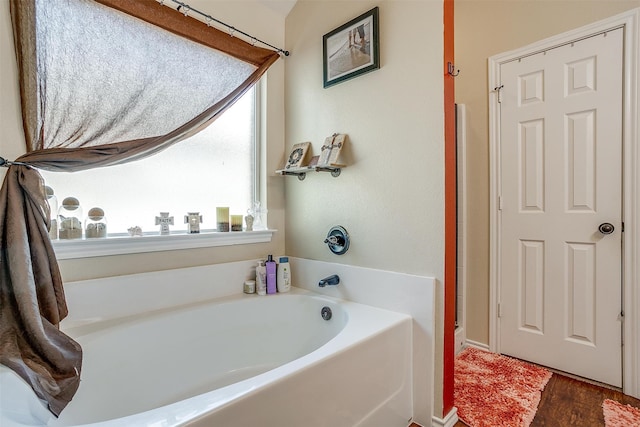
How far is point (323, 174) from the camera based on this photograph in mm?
1884

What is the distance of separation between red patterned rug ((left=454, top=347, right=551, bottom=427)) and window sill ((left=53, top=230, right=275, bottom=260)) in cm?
147

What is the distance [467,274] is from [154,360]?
205cm

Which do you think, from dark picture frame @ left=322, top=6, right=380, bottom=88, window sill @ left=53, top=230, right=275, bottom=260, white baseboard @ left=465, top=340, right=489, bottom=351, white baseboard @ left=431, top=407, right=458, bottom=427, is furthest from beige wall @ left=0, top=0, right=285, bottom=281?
white baseboard @ left=465, top=340, right=489, bottom=351

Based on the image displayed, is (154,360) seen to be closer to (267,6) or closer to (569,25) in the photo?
(267,6)

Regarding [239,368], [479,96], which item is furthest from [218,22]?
[239,368]

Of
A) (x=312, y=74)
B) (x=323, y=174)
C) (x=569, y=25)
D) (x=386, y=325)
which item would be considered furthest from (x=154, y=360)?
(x=569, y=25)

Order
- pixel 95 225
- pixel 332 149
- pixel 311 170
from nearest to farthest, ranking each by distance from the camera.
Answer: pixel 95 225 → pixel 332 149 → pixel 311 170

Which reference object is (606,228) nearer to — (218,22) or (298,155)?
Result: (298,155)

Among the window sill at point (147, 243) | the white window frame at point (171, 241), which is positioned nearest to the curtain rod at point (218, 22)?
the white window frame at point (171, 241)

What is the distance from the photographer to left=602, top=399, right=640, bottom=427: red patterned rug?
144cm

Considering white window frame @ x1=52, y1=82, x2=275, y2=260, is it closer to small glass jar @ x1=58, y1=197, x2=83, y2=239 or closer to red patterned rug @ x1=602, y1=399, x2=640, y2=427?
small glass jar @ x1=58, y1=197, x2=83, y2=239

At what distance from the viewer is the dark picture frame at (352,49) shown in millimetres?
1609

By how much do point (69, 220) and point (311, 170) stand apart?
121 centimetres

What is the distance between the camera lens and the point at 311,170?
73.6 inches
